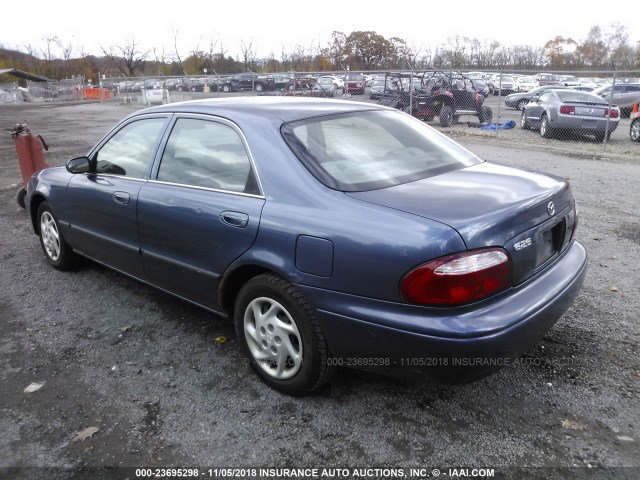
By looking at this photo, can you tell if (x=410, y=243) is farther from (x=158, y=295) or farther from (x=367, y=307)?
(x=158, y=295)

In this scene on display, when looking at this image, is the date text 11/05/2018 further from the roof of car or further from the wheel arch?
the roof of car

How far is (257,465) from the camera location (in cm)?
253

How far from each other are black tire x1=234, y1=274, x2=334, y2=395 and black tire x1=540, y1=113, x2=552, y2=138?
13618 millimetres

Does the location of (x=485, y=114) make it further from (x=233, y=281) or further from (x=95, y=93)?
(x=95, y=93)

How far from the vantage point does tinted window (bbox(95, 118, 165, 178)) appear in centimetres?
384

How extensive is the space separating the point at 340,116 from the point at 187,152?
3.42ft

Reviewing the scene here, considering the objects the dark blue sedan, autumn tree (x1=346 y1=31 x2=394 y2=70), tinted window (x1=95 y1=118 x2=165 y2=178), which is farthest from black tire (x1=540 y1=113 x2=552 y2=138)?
autumn tree (x1=346 y1=31 x2=394 y2=70)

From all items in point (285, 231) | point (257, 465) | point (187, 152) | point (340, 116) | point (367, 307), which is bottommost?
point (257, 465)

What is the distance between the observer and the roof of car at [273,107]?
3299 mm

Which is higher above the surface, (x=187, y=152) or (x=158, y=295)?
(x=187, y=152)

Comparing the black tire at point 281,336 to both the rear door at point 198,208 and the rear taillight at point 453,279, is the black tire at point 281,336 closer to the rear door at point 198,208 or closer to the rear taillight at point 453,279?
the rear door at point 198,208

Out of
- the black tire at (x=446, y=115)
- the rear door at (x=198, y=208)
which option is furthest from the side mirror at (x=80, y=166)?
the black tire at (x=446, y=115)

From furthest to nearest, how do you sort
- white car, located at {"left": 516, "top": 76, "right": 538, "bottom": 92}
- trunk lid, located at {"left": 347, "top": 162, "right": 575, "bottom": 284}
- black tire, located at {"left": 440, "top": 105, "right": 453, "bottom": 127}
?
white car, located at {"left": 516, "top": 76, "right": 538, "bottom": 92}
black tire, located at {"left": 440, "top": 105, "right": 453, "bottom": 127}
trunk lid, located at {"left": 347, "top": 162, "right": 575, "bottom": 284}

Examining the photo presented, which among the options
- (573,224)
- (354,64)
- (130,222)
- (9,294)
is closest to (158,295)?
(130,222)
